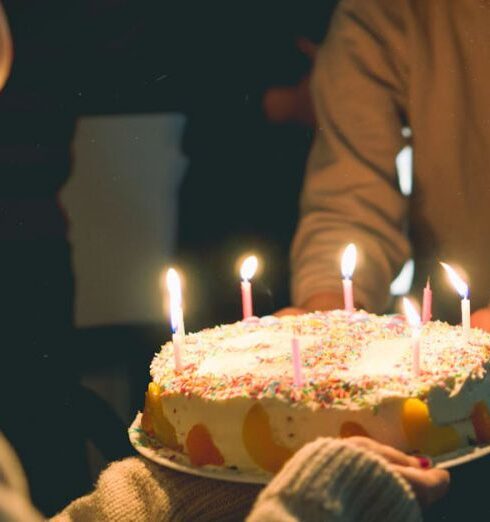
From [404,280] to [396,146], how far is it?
541mm

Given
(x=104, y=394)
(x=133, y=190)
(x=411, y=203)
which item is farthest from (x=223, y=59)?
(x=104, y=394)

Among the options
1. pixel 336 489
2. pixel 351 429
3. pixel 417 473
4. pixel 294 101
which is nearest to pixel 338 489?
pixel 336 489

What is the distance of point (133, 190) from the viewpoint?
317cm

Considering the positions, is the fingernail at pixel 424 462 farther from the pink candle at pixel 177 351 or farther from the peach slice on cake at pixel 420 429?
the pink candle at pixel 177 351

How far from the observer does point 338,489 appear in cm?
114

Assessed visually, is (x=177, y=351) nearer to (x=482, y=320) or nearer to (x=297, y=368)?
(x=297, y=368)

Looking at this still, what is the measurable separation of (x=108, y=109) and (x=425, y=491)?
2.03 meters

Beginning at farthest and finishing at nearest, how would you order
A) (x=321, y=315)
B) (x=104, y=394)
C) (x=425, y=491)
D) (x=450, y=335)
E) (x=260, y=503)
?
(x=104, y=394) → (x=321, y=315) → (x=450, y=335) → (x=425, y=491) → (x=260, y=503)

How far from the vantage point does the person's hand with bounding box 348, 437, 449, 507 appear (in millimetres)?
1274

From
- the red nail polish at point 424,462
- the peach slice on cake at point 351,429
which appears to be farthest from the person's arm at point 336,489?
the peach slice on cake at point 351,429

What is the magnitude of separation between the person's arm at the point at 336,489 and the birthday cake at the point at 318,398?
0.72 feet

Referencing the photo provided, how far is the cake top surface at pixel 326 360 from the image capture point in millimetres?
1497

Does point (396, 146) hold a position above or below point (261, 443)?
above

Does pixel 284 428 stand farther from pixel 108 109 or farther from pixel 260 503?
pixel 108 109
